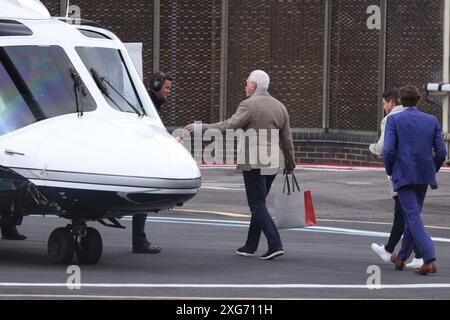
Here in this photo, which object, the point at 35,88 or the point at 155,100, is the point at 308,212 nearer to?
the point at 155,100

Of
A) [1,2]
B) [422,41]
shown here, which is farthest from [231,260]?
[422,41]

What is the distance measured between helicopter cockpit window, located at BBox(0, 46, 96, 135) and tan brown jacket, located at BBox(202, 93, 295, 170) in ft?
4.86

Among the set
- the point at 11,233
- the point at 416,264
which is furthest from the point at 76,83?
the point at 416,264

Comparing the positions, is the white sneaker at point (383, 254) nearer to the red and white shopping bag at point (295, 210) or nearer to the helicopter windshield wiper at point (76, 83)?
the red and white shopping bag at point (295, 210)

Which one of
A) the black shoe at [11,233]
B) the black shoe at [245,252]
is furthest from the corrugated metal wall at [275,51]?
the black shoe at [245,252]

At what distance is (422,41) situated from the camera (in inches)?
1192

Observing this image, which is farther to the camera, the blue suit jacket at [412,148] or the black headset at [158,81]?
the black headset at [158,81]

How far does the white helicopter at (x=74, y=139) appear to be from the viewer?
564 inches

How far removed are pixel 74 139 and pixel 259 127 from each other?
214 centimetres

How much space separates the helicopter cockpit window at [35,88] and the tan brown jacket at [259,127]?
1.48 meters

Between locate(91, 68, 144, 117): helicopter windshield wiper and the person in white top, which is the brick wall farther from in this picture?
locate(91, 68, 144, 117): helicopter windshield wiper

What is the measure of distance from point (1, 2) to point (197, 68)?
669 inches

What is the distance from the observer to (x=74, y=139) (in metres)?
14.6
